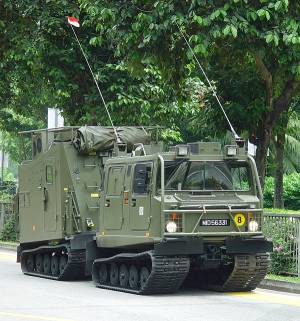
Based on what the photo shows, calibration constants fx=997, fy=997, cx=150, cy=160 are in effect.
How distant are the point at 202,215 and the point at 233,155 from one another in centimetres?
137

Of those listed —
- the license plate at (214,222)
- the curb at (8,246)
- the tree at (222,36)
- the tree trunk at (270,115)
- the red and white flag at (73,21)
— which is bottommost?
the curb at (8,246)

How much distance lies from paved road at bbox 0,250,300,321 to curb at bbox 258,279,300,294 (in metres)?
0.33

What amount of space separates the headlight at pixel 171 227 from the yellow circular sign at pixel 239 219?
1.07 m

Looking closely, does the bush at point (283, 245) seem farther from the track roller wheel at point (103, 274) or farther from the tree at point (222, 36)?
the track roller wheel at point (103, 274)

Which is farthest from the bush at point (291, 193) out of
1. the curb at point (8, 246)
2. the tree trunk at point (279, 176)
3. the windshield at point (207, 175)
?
the windshield at point (207, 175)

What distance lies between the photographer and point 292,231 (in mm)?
19656

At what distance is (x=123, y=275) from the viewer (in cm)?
1759

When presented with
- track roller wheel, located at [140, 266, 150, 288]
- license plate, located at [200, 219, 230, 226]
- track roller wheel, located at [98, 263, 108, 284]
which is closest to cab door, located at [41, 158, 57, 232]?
track roller wheel, located at [98, 263, 108, 284]

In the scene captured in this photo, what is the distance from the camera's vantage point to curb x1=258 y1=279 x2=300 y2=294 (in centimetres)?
1808

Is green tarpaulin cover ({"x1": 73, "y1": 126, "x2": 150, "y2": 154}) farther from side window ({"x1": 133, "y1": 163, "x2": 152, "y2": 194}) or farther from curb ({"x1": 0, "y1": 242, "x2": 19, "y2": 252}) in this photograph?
curb ({"x1": 0, "y1": 242, "x2": 19, "y2": 252})

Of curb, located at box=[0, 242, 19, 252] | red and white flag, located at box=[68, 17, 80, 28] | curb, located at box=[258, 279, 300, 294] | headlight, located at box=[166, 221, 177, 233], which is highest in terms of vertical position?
red and white flag, located at box=[68, 17, 80, 28]

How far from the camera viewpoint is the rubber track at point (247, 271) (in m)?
16.8

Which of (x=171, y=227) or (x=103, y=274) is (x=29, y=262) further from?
(x=171, y=227)

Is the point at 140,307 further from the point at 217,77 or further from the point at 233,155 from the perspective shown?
the point at 217,77
